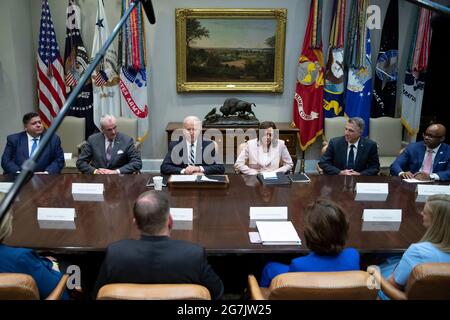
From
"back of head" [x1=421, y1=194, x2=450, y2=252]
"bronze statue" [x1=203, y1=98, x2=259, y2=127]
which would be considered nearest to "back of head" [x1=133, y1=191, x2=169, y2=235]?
"back of head" [x1=421, y1=194, x2=450, y2=252]

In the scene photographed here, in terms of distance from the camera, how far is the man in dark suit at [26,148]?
155 inches

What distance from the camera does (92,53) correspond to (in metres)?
5.69

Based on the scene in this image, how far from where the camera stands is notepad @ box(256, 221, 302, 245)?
222 cm

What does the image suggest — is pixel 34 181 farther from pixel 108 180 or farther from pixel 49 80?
pixel 49 80

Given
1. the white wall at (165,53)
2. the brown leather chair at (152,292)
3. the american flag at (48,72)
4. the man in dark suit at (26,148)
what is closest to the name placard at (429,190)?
the brown leather chair at (152,292)

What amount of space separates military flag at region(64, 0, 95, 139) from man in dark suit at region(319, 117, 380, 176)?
3426 millimetres

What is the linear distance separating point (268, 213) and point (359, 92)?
12.5 feet

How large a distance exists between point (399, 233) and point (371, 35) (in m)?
4.21

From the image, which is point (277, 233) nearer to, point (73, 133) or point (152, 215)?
point (152, 215)

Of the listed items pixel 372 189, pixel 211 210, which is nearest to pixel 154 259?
pixel 211 210

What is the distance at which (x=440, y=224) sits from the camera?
1909mm

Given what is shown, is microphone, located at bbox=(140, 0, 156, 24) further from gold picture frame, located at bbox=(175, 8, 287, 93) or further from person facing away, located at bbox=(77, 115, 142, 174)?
gold picture frame, located at bbox=(175, 8, 287, 93)

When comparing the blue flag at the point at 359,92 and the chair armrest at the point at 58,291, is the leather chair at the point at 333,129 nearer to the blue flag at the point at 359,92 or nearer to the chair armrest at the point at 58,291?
the blue flag at the point at 359,92

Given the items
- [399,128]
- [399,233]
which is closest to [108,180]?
[399,233]
